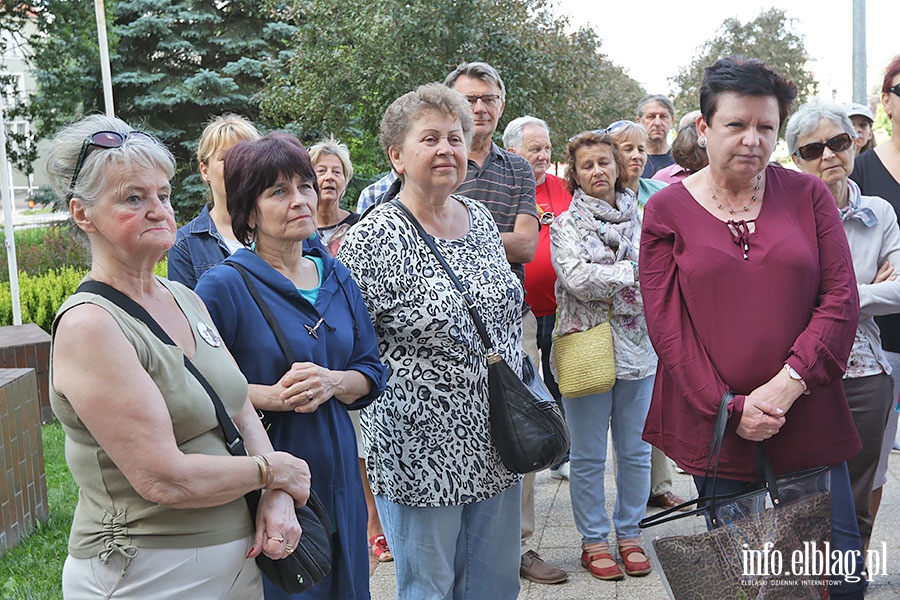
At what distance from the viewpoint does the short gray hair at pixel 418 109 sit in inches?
132

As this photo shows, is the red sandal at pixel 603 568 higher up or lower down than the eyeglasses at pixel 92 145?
lower down

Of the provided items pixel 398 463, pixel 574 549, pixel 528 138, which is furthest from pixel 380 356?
pixel 528 138

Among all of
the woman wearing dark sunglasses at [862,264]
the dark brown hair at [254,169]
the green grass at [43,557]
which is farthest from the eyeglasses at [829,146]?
the green grass at [43,557]

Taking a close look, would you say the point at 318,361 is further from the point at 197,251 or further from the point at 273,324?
the point at 197,251

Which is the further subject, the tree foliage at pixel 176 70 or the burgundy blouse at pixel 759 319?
the tree foliage at pixel 176 70

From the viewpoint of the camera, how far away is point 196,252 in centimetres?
395

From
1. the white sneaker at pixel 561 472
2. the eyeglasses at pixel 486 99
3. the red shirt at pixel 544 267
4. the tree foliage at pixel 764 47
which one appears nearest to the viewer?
the eyeglasses at pixel 486 99

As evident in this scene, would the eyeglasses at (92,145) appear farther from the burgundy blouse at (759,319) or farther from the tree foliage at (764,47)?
the tree foliage at (764,47)

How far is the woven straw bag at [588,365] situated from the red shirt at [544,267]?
0.58 meters

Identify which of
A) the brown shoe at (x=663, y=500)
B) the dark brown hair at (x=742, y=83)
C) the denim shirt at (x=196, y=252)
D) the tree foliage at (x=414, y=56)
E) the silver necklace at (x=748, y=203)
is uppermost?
the tree foliage at (x=414, y=56)

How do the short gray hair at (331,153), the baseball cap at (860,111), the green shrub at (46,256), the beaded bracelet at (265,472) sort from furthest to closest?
the green shrub at (46,256)
the short gray hair at (331,153)
the baseball cap at (860,111)
the beaded bracelet at (265,472)

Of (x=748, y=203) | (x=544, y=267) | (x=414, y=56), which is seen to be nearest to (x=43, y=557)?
(x=544, y=267)

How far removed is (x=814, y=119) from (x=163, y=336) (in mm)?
3052

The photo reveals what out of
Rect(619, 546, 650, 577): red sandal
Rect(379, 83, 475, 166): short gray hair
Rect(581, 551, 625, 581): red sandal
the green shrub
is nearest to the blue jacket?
Rect(379, 83, 475, 166): short gray hair
